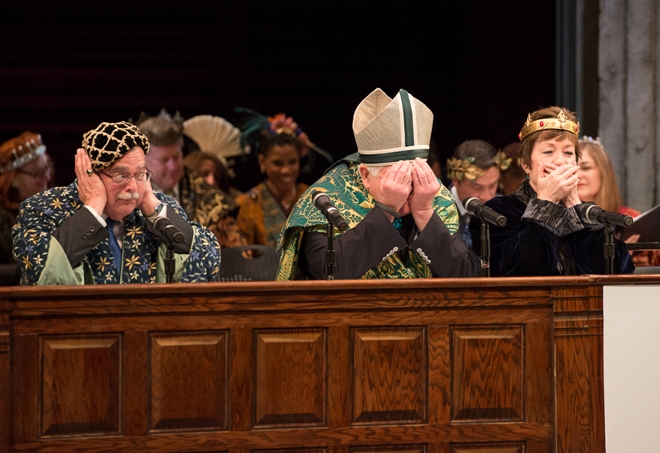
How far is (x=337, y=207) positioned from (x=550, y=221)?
0.72m

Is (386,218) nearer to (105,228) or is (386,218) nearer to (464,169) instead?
(105,228)

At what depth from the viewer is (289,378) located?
2.70m

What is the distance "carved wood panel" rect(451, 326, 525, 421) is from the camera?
2.75 meters

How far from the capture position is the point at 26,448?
2570 mm

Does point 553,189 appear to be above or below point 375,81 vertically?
below

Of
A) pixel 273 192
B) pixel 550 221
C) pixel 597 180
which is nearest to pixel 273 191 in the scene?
pixel 273 192

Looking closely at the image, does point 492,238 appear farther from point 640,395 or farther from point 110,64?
point 110,64

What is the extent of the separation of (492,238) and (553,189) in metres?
0.28

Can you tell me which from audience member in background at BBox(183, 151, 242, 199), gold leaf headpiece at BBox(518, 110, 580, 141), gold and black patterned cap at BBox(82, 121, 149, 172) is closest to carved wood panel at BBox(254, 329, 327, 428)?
gold and black patterned cap at BBox(82, 121, 149, 172)

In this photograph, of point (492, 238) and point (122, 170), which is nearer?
point (122, 170)

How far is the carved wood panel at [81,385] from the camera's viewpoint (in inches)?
102

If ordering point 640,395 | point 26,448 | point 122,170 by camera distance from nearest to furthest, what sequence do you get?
point 26,448 → point 640,395 → point 122,170

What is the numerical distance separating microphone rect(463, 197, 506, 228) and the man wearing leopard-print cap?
A: 0.92 metres

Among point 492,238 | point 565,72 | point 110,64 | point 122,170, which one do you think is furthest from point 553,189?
point 110,64
